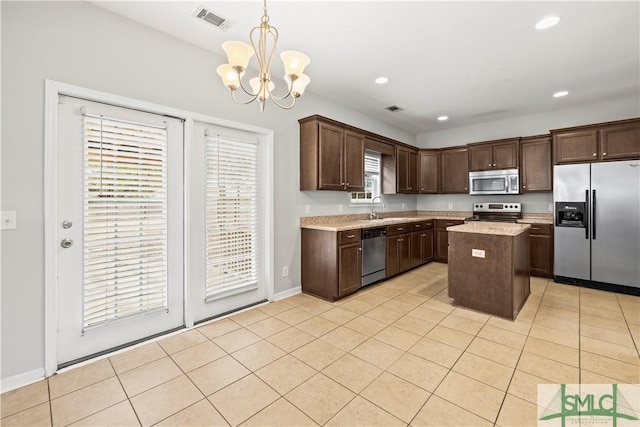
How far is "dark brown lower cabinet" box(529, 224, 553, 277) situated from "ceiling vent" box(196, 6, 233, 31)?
518cm

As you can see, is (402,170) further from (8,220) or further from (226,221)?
(8,220)

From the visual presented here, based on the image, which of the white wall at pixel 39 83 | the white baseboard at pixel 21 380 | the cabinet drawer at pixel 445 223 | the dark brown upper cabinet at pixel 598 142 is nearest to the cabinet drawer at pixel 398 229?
the cabinet drawer at pixel 445 223

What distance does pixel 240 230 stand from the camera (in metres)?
Answer: 3.34

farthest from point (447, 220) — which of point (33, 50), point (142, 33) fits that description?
point (33, 50)

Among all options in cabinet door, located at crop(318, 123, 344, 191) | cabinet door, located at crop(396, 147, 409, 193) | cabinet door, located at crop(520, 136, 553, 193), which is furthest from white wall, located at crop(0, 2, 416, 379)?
cabinet door, located at crop(520, 136, 553, 193)

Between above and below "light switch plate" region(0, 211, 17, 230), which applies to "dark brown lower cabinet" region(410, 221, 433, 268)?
below

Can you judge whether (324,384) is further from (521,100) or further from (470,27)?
(521,100)

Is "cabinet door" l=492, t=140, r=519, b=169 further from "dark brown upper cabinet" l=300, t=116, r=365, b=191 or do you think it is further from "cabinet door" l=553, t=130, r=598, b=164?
"dark brown upper cabinet" l=300, t=116, r=365, b=191

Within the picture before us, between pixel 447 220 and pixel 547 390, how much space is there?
13.5 ft

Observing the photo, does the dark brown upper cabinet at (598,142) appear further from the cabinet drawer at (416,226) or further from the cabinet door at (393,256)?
the cabinet door at (393,256)

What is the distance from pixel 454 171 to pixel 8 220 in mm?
6346

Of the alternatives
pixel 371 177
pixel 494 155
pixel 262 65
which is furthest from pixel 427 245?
pixel 262 65

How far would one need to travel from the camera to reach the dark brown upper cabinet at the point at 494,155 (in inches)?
202

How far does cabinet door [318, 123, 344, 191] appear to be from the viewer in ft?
12.5
